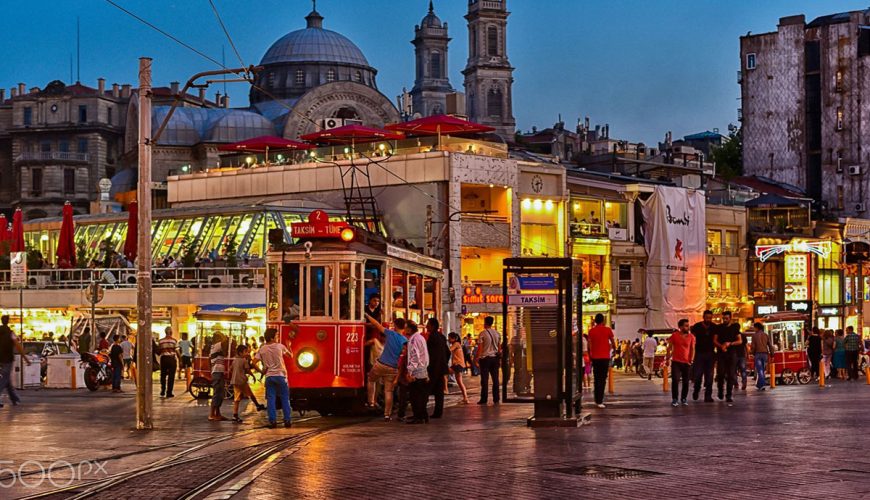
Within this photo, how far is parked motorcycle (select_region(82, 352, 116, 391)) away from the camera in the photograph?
3244 cm

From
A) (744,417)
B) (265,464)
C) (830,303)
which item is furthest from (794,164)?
(265,464)

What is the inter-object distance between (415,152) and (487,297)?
6.38m

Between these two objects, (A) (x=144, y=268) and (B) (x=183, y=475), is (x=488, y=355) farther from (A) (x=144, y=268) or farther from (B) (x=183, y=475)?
(B) (x=183, y=475)

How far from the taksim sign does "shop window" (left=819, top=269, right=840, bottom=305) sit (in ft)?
173

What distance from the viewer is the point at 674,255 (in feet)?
205

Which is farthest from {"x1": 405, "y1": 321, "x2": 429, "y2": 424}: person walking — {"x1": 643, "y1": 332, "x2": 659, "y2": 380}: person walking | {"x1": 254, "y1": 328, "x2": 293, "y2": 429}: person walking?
{"x1": 643, "y1": 332, "x2": 659, "y2": 380}: person walking

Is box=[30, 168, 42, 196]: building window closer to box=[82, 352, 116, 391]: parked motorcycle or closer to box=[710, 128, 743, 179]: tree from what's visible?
box=[710, 128, 743, 179]: tree

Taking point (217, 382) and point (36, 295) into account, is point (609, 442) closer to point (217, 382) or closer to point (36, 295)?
point (217, 382)

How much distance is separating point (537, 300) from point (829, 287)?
5593 cm

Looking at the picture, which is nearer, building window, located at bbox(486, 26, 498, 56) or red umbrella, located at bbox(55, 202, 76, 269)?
red umbrella, located at bbox(55, 202, 76, 269)

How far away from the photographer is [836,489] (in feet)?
38.1

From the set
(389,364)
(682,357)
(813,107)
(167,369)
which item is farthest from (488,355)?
(813,107)

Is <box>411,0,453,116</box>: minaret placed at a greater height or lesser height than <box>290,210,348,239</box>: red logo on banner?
greater

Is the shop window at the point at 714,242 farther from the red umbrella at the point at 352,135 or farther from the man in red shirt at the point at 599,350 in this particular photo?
the man in red shirt at the point at 599,350
